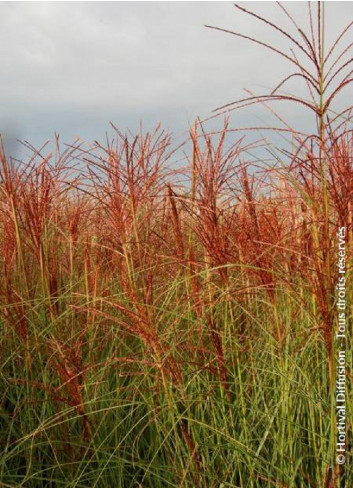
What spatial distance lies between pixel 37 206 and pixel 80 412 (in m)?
0.86

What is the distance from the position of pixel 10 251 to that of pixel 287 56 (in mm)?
2140

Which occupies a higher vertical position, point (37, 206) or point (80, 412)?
point (37, 206)

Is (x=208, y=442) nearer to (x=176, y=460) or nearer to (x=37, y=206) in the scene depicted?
(x=176, y=460)

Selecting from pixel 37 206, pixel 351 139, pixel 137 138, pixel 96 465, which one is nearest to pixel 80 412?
pixel 96 465

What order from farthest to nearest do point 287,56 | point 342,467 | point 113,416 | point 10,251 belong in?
point 10,251, point 113,416, point 342,467, point 287,56

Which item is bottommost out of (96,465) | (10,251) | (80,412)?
(96,465)

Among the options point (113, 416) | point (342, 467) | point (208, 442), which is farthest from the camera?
point (113, 416)

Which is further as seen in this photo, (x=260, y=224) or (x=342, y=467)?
(x=260, y=224)

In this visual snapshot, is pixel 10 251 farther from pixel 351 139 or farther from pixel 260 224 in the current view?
pixel 351 139

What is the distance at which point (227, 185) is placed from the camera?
2.66 m

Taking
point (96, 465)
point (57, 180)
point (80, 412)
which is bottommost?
point (96, 465)

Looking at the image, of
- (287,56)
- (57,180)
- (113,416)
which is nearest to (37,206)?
(57,180)

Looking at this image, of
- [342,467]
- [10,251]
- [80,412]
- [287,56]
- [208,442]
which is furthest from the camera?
[10,251]

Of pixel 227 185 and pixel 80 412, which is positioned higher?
pixel 227 185
